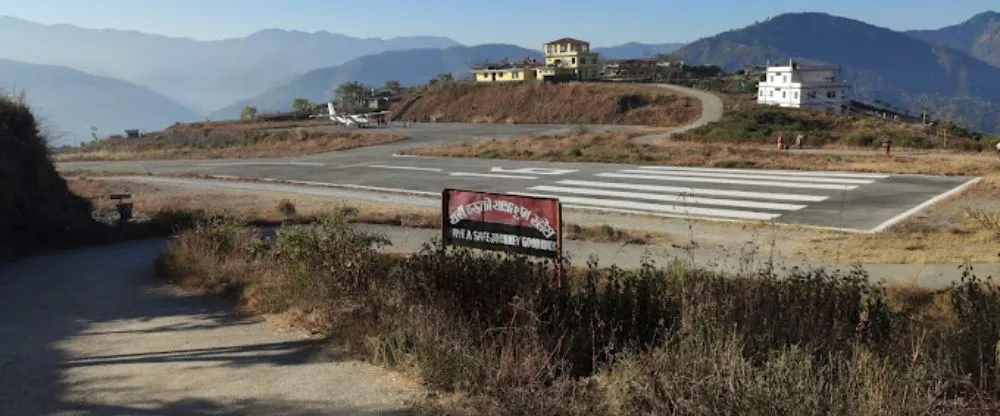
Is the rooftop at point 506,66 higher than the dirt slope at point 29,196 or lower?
higher

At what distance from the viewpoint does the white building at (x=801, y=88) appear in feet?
280

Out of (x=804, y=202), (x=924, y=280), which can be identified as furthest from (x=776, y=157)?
(x=924, y=280)

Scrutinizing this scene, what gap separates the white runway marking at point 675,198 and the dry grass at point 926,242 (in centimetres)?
364

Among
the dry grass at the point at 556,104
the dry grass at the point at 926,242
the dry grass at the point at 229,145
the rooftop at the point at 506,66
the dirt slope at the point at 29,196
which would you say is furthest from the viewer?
the rooftop at the point at 506,66

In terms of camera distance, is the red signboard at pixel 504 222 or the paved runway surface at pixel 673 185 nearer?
the red signboard at pixel 504 222

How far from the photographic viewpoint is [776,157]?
31953mm

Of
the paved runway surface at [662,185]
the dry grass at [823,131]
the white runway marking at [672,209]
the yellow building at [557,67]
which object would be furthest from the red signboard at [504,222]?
the yellow building at [557,67]

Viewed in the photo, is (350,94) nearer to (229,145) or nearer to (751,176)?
(229,145)

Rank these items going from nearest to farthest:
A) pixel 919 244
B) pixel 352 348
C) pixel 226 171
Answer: pixel 352 348 → pixel 919 244 → pixel 226 171

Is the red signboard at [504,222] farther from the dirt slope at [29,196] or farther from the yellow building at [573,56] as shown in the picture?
the yellow building at [573,56]

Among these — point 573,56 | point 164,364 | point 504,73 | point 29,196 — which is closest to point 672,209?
point 29,196

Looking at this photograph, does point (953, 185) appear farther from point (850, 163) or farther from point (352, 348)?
point (352, 348)

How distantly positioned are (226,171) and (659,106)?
44.0 metres

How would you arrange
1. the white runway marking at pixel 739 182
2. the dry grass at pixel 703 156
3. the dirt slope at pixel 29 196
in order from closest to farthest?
the dirt slope at pixel 29 196 < the white runway marking at pixel 739 182 < the dry grass at pixel 703 156
